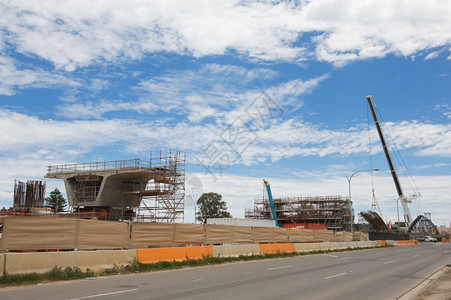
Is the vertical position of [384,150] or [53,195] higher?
[384,150]

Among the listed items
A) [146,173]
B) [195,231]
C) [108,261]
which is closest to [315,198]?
[146,173]

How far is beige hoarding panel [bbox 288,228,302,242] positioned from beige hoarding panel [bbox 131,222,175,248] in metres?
16.2

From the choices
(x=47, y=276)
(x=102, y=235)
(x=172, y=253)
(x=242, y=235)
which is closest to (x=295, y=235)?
(x=242, y=235)

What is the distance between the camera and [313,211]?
9669cm

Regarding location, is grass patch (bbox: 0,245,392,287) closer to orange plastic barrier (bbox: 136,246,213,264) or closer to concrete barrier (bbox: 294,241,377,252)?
orange plastic barrier (bbox: 136,246,213,264)

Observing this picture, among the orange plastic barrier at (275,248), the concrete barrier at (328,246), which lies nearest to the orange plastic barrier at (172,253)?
the orange plastic barrier at (275,248)

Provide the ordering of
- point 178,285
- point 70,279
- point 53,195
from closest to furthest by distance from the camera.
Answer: point 178,285 < point 70,279 < point 53,195

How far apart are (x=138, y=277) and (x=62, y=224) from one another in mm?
3565

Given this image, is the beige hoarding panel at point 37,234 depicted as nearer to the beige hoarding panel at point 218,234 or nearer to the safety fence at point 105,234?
the safety fence at point 105,234

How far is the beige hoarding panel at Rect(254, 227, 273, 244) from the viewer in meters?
28.6

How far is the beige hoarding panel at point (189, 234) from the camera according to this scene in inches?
829

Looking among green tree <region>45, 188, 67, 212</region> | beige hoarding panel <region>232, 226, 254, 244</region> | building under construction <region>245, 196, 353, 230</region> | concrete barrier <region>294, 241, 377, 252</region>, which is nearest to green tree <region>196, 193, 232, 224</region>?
building under construction <region>245, 196, 353, 230</region>

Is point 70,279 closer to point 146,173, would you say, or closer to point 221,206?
point 146,173

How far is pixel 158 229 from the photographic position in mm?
19812
